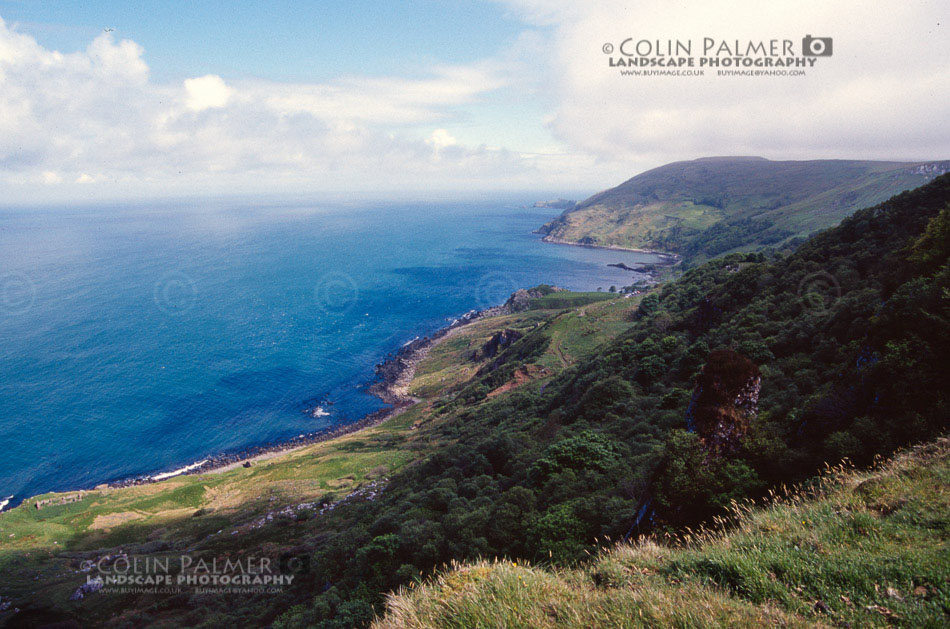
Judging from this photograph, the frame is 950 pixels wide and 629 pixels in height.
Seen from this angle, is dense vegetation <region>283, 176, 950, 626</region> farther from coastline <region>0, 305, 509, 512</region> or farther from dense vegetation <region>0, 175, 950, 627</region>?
coastline <region>0, 305, 509, 512</region>

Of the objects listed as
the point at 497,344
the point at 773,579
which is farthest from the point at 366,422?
the point at 773,579

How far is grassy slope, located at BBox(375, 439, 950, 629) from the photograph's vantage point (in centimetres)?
458

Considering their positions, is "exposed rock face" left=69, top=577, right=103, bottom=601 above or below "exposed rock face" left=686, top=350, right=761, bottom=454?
below

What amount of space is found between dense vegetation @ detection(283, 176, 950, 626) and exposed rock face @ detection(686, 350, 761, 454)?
1.21 feet

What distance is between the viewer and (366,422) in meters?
69.6

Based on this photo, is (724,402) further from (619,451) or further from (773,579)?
(619,451)

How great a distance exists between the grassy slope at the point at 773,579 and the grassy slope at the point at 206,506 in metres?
29.6

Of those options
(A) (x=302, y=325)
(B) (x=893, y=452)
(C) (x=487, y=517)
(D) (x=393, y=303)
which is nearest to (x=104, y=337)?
(A) (x=302, y=325)

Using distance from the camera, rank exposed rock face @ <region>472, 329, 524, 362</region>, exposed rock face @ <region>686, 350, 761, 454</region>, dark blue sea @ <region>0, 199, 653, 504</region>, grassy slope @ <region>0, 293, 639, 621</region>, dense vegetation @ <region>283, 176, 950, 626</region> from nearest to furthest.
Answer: dense vegetation @ <region>283, 176, 950, 626</region>, exposed rock face @ <region>686, 350, 761, 454</region>, grassy slope @ <region>0, 293, 639, 621</region>, dark blue sea @ <region>0, 199, 653, 504</region>, exposed rock face @ <region>472, 329, 524, 362</region>

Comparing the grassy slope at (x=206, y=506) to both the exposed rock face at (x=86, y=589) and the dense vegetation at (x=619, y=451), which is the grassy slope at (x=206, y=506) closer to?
the dense vegetation at (x=619, y=451)

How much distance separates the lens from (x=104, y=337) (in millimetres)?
95438

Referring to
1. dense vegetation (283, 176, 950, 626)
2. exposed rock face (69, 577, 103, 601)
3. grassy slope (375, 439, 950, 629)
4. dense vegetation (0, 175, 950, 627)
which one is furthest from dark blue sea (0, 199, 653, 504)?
grassy slope (375, 439, 950, 629)

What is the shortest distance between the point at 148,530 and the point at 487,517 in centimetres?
3968

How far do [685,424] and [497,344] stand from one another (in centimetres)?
6680
